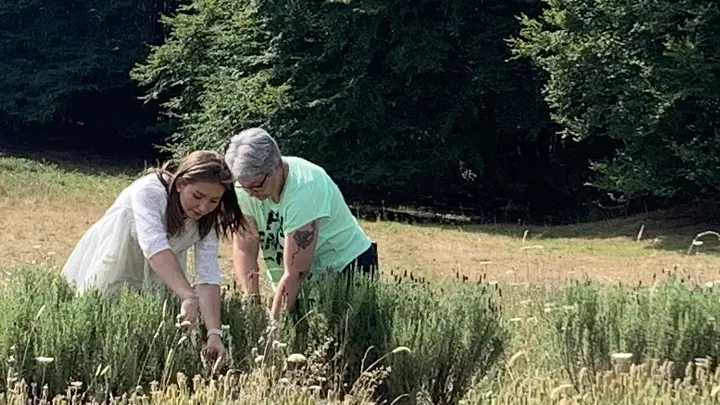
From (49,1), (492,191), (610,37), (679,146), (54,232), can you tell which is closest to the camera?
(54,232)

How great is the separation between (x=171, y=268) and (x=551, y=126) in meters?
20.9

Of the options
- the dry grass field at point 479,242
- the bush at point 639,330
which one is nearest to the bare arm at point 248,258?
the bush at point 639,330

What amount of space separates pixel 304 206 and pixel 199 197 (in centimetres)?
62

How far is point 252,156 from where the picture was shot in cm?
448

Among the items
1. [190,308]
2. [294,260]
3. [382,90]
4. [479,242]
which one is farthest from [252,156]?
[382,90]

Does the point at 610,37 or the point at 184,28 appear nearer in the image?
the point at 610,37

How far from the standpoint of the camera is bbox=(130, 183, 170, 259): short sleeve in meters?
4.06

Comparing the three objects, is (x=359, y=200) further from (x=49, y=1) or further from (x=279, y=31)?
(x=49, y=1)

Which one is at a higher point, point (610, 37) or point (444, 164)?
point (610, 37)

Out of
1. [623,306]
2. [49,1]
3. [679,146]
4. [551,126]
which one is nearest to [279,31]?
[551,126]

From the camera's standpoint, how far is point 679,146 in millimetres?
17906

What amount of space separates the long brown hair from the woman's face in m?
0.02

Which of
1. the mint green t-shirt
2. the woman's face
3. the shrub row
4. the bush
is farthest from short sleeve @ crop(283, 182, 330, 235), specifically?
the bush

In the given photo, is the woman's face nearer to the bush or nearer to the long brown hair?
the long brown hair
